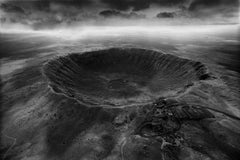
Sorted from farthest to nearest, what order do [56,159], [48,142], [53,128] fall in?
[53,128], [48,142], [56,159]

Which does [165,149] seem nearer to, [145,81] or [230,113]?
[230,113]

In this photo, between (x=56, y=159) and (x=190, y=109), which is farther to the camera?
(x=190, y=109)

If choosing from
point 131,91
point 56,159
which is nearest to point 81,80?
point 131,91

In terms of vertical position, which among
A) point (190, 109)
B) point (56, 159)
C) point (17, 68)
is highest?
point (17, 68)

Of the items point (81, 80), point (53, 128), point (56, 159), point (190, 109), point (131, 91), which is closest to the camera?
point (56, 159)

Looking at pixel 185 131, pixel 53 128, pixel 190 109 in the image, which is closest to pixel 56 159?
pixel 53 128

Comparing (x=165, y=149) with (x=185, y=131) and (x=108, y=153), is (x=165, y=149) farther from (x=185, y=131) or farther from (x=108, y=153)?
(x=108, y=153)

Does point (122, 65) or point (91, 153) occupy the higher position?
point (122, 65)
